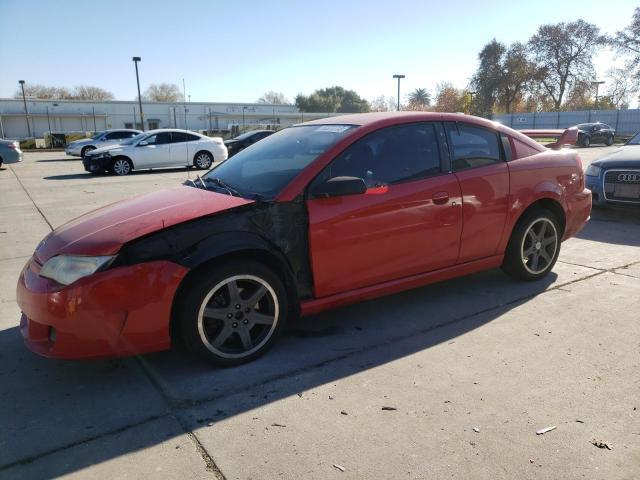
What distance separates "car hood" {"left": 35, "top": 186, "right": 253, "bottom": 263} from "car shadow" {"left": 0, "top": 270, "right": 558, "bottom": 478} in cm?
83

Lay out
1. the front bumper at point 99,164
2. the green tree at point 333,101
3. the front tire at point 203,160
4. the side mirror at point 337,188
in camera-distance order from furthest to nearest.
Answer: the green tree at point 333,101 < the front tire at point 203,160 < the front bumper at point 99,164 < the side mirror at point 337,188

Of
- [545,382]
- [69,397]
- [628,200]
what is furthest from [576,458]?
[628,200]

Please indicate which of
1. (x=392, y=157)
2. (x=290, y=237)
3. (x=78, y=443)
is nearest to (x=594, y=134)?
(x=392, y=157)

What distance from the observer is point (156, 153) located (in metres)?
17.1

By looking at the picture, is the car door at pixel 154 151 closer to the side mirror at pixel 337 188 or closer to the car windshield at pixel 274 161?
the car windshield at pixel 274 161

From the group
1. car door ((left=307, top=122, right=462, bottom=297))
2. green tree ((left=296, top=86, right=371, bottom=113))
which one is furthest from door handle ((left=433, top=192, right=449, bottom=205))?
green tree ((left=296, top=86, right=371, bottom=113))

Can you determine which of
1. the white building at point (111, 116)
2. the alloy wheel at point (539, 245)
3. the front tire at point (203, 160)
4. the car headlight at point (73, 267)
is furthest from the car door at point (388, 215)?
the white building at point (111, 116)

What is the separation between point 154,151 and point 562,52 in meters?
48.9

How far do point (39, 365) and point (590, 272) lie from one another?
5034 mm

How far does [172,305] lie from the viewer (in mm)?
3084

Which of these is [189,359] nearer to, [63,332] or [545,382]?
[63,332]

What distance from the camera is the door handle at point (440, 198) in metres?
3.92

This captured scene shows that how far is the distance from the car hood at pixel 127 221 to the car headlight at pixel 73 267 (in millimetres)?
35

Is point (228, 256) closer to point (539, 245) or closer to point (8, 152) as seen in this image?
point (539, 245)
